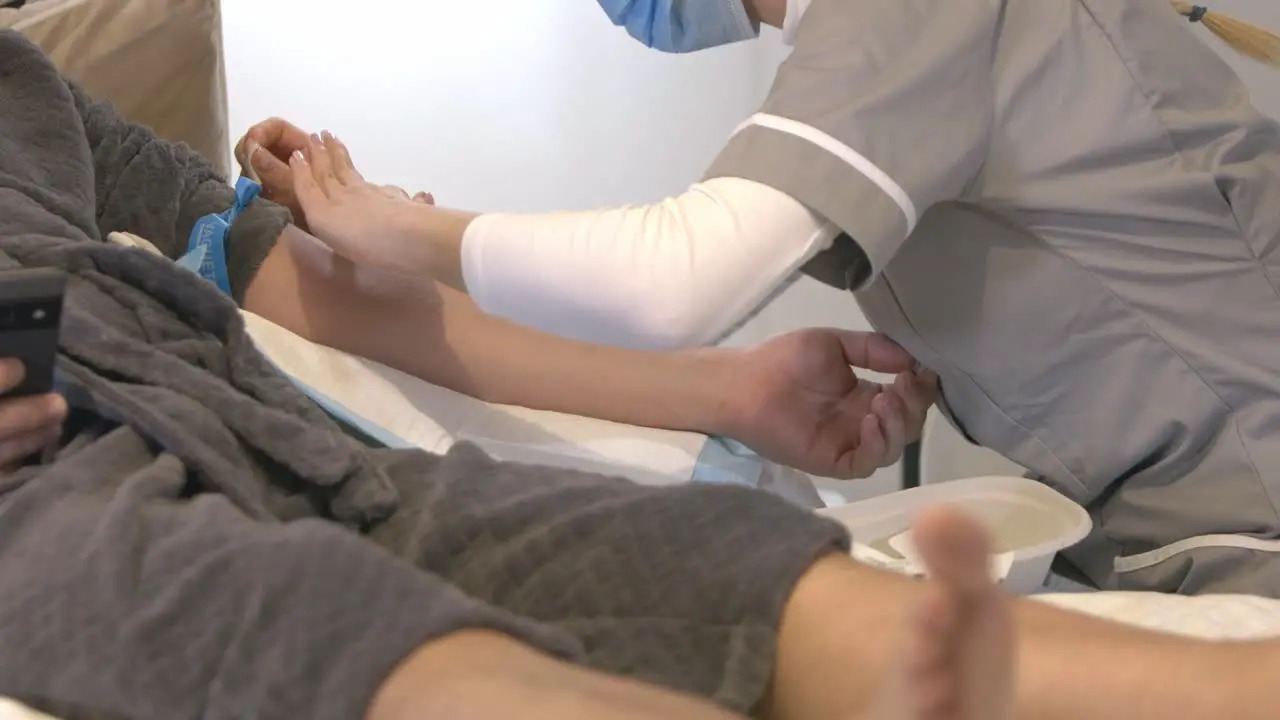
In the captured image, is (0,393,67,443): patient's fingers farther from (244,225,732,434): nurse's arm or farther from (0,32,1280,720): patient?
(244,225,732,434): nurse's arm

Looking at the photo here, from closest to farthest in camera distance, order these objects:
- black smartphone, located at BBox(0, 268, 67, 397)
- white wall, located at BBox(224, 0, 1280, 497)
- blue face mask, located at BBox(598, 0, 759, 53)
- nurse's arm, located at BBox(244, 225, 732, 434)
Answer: black smartphone, located at BBox(0, 268, 67, 397) → blue face mask, located at BBox(598, 0, 759, 53) → nurse's arm, located at BBox(244, 225, 732, 434) → white wall, located at BBox(224, 0, 1280, 497)

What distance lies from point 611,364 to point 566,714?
0.61m

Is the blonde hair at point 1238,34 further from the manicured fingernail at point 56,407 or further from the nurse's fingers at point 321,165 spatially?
the manicured fingernail at point 56,407

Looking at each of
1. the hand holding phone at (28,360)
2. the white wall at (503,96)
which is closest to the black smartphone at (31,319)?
the hand holding phone at (28,360)

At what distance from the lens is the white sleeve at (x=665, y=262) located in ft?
2.13

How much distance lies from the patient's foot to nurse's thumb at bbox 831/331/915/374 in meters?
0.58

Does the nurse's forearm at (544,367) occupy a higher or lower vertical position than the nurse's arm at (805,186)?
lower

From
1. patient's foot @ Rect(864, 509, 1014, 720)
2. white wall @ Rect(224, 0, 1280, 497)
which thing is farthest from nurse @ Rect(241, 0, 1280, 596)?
white wall @ Rect(224, 0, 1280, 497)

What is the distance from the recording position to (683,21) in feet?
2.95

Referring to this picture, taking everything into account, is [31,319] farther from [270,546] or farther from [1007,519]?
[1007,519]

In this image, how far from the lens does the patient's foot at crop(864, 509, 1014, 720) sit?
307 mm

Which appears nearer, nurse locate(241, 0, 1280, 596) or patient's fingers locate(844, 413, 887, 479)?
nurse locate(241, 0, 1280, 596)

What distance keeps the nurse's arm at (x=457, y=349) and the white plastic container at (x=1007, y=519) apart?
17 cm

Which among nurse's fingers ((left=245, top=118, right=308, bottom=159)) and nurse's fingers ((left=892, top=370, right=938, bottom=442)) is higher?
nurse's fingers ((left=245, top=118, right=308, bottom=159))
